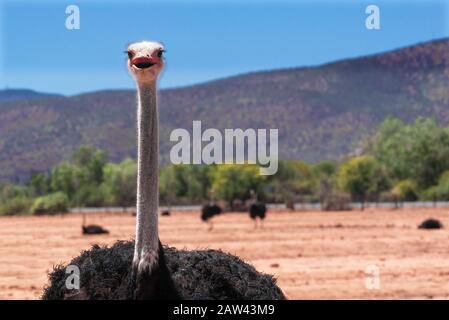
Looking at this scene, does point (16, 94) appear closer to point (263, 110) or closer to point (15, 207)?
point (263, 110)

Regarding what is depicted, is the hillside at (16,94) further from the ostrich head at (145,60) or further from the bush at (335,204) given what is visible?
the ostrich head at (145,60)

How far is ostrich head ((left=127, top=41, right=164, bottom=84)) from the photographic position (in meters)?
5.46

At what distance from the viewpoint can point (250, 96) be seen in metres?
119

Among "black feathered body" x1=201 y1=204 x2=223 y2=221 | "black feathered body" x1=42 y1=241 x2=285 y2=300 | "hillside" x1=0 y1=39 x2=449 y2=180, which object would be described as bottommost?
"black feathered body" x1=42 y1=241 x2=285 y2=300

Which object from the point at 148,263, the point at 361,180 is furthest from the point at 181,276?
the point at 361,180

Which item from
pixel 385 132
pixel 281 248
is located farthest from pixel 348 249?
pixel 385 132

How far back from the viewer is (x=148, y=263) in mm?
5180

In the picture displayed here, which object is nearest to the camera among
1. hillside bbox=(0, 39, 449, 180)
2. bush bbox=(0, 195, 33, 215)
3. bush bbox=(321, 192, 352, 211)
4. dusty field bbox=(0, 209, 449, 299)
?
dusty field bbox=(0, 209, 449, 299)

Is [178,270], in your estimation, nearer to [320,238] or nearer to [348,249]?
[348,249]

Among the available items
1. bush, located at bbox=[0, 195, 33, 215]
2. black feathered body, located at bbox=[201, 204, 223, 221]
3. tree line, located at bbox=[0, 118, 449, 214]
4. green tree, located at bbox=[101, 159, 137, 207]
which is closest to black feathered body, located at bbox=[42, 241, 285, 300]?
black feathered body, located at bbox=[201, 204, 223, 221]

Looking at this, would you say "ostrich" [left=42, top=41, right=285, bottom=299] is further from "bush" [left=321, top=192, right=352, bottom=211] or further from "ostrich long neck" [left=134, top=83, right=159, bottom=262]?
"bush" [left=321, top=192, right=352, bottom=211]

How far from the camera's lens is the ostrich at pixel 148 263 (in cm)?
521

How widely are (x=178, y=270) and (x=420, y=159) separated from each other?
58.5 m

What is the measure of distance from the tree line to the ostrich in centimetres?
4842
